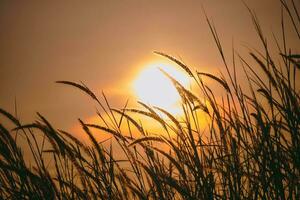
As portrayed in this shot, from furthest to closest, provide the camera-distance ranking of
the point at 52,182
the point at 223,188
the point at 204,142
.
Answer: the point at 204,142, the point at 52,182, the point at 223,188

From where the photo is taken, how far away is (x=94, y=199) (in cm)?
215

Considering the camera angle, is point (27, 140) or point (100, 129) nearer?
point (27, 140)

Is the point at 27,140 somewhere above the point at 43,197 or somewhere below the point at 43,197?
above

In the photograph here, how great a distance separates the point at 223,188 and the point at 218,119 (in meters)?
0.35

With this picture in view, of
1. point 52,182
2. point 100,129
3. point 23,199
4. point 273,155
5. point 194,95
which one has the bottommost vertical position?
point 23,199

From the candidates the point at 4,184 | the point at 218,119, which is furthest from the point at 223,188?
the point at 4,184

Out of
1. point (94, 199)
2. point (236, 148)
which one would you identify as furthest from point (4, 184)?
point (236, 148)

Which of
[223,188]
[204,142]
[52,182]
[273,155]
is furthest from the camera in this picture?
[204,142]

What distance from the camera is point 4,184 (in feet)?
6.91

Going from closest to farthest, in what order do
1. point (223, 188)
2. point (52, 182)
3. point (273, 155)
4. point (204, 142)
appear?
point (273, 155) → point (223, 188) → point (52, 182) → point (204, 142)

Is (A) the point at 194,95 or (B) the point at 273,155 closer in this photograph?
(B) the point at 273,155

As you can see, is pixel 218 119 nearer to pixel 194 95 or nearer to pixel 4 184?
pixel 194 95

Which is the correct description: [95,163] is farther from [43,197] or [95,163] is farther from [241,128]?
[241,128]

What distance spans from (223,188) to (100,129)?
751 millimetres
